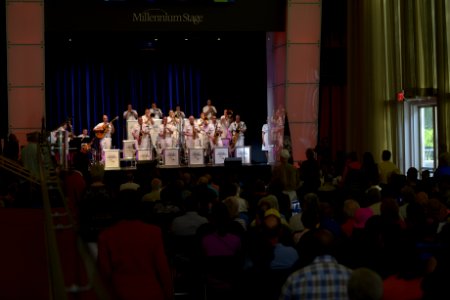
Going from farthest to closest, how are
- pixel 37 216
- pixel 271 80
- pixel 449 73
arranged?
pixel 271 80
pixel 449 73
pixel 37 216

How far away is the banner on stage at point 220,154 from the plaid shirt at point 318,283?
1578 cm

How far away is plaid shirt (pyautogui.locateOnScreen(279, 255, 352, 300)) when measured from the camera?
425 cm

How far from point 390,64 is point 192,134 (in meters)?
5.47

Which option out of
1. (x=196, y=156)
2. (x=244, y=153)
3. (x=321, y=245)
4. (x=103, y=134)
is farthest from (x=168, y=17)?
(x=321, y=245)

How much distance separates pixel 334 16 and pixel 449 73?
5052 millimetres

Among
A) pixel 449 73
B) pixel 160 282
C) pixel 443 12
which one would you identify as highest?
Answer: pixel 443 12

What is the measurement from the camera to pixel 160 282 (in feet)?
15.3

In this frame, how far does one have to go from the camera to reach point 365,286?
3.78 meters

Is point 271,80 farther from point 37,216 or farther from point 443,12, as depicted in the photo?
point 37,216

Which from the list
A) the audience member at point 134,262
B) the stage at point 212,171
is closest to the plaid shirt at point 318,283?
the audience member at point 134,262

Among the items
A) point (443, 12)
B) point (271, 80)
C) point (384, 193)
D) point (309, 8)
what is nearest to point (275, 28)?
point (309, 8)

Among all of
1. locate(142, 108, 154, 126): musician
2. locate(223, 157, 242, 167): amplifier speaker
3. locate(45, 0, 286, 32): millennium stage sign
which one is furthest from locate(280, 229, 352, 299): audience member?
locate(142, 108, 154, 126): musician

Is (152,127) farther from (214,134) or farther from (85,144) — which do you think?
(85,144)

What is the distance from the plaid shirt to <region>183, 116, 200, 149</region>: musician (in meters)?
16.4
